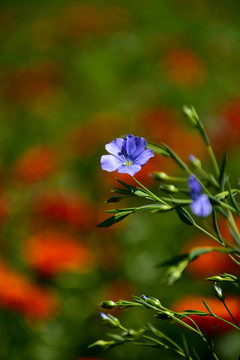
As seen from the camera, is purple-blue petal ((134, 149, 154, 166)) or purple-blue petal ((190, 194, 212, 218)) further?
purple-blue petal ((134, 149, 154, 166))

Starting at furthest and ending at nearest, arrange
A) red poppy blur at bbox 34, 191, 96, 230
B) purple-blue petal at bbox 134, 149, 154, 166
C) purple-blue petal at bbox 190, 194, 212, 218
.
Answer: red poppy blur at bbox 34, 191, 96, 230
purple-blue petal at bbox 134, 149, 154, 166
purple-blue petal at bbox 190, 194, 212, 218

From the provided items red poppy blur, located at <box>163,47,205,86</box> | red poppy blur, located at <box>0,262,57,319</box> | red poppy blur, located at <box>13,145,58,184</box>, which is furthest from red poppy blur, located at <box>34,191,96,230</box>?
red poppy blur, located at <box>163,47,205,86</box>

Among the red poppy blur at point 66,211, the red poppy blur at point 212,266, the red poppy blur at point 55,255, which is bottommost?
the red poppy blur at point 212,266

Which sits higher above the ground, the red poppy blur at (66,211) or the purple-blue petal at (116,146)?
the purple-blue petal at (116,146)

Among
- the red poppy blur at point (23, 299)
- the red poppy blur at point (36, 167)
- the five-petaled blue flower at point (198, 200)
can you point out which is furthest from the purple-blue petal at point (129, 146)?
the red poppy blur at point (36, 167)

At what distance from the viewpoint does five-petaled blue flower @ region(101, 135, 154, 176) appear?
58 cm

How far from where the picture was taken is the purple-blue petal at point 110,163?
23.1 inches

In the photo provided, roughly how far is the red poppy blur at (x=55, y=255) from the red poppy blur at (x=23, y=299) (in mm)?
105

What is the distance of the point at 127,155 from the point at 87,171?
5.54 ft

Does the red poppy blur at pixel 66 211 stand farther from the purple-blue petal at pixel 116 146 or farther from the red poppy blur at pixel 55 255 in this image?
the purple-blue petal at pixel 116 146

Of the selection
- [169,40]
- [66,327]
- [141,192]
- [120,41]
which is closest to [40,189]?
[66,327]

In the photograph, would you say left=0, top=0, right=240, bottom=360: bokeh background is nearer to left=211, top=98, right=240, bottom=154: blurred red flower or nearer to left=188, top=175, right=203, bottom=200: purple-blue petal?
left=211, top=98, right=240, bottom=154: blurred red flower

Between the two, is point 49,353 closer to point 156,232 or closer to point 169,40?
point 156,232

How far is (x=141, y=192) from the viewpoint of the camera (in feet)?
1.92
